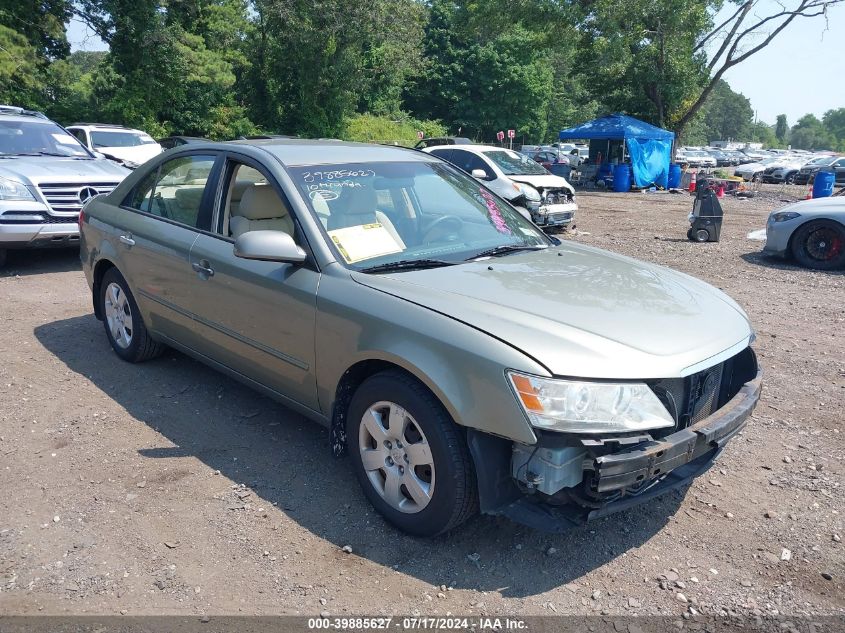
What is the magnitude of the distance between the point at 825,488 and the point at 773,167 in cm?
3467

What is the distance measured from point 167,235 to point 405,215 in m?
1.66

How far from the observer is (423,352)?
298 cm

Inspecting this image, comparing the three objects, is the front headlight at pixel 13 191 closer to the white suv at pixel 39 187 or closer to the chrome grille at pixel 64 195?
the white suv at pixel 39 187

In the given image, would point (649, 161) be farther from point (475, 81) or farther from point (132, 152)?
point (475, 81)

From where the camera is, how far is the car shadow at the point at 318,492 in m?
3.07

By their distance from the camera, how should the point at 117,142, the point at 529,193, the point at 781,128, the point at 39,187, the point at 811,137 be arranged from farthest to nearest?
the point at 781,128, the point at 811,137, the point at 117,142, the point at 529,193, the point at 39,187

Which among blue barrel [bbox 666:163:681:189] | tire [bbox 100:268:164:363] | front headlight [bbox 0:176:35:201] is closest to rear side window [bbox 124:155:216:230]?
tire [bbox 100:268:164:363]

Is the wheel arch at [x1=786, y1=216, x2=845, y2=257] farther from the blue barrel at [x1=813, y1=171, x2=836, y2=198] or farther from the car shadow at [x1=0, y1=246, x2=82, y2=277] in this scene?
the blue barrel at [x1=813, y1=171, x2=836, y2=198]

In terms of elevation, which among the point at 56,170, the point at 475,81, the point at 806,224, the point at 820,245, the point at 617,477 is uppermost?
the point at 475,81

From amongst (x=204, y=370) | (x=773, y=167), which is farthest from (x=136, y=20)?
(x=773, y=167)

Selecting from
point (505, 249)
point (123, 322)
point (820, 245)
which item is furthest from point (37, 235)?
point (820, 245)

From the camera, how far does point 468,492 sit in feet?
9.64

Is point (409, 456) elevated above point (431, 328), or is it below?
below

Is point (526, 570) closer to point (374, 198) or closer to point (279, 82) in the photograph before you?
point (374, 198)
